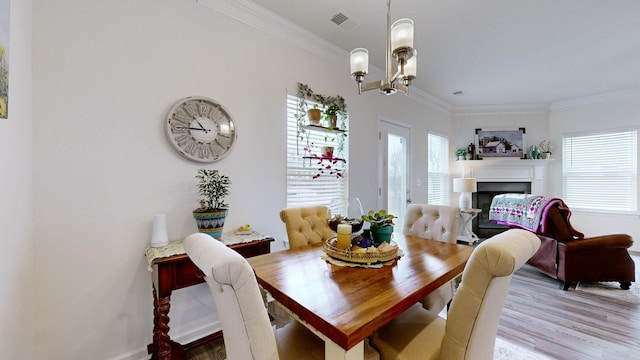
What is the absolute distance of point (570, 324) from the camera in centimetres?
219

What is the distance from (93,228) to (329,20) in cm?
253

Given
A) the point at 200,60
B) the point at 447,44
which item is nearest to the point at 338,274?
the point at 200,60

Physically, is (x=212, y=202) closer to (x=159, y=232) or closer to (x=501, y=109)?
(x=159, y=232)

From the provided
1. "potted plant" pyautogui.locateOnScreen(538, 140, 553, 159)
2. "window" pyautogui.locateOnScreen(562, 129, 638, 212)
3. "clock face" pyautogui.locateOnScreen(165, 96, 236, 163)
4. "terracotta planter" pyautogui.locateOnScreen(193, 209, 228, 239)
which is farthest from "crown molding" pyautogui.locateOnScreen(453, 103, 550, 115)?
"terracotta planter" pyautogui.locateOnScreen(193, 209, 228, 239)

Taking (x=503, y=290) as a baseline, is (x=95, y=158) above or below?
above

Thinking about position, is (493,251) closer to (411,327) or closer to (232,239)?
(411,327)

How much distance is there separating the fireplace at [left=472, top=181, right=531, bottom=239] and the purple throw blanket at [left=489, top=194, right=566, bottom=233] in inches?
66.6

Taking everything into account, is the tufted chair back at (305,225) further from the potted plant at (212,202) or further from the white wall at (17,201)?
the white wall at (17,201)

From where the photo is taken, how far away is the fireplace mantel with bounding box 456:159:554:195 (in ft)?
16.7

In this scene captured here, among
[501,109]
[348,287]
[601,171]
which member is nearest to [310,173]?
[348,287]

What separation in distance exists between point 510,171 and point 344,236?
526cm

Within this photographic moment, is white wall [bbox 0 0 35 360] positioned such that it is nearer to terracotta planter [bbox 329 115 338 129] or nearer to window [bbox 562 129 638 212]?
terracotta planter [bbox 329 115 338 129]

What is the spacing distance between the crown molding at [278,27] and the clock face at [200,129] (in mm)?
835

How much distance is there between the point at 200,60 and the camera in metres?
2.02
